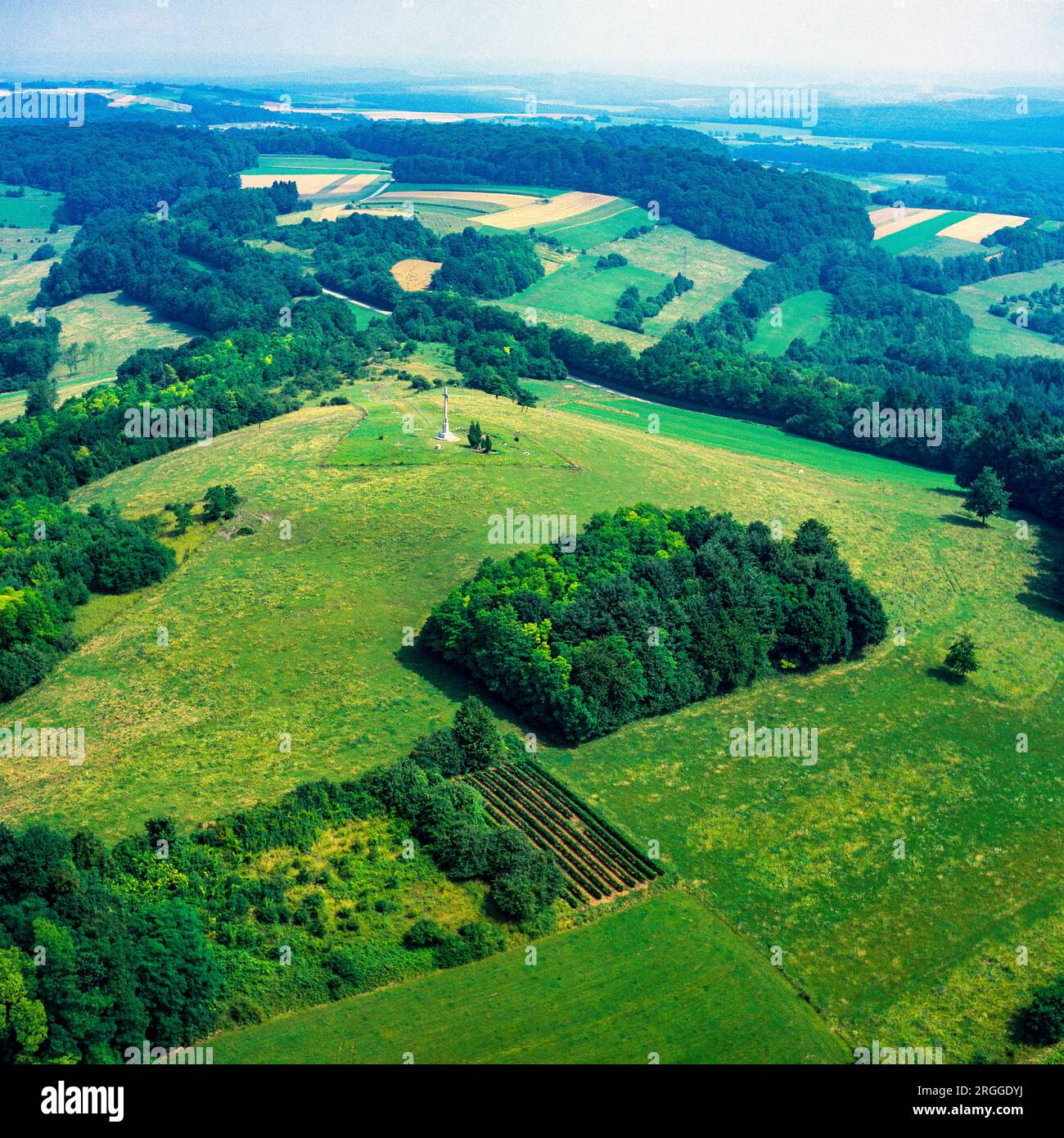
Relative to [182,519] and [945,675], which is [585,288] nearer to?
[182,519]

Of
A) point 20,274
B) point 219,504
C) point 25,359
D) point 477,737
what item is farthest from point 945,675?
point 20,274

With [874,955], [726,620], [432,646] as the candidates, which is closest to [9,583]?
[432,646]

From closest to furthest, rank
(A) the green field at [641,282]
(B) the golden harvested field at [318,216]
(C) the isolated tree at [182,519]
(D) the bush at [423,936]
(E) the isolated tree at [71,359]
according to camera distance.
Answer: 1. (D) the bush at [423,936]
2. (C) the isolated tree at [182,519]
3. (E) the isolated tree at [71,359]
4. (A) the green field at [641,282]
5. (B) the golden harvested field at [318,216]

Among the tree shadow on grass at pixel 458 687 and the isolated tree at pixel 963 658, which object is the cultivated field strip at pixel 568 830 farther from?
the isolated tree at pixel 963 658

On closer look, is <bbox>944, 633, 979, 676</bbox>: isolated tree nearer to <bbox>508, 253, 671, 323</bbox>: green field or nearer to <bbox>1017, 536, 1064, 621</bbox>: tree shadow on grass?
<bbox>1017, 536, 1064, 621</bbox>: tree shadow on grass

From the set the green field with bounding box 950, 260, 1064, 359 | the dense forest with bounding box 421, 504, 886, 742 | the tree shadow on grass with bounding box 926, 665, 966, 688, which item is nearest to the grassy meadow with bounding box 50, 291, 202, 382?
the dense forest with bounding box 421, 504, 886, 742

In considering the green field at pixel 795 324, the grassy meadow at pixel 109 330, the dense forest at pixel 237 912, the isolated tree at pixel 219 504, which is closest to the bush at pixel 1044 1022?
the dense forest at pixel 237 912
